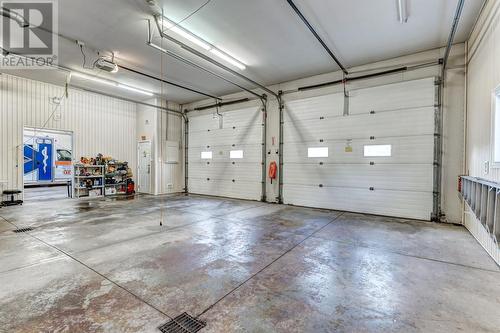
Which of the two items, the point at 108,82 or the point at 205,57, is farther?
the point at 108,82

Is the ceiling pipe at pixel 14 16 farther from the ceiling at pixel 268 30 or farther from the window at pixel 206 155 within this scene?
the window at pixel 206 155

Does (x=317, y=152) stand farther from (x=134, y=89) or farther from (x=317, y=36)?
(x=134, y=89)

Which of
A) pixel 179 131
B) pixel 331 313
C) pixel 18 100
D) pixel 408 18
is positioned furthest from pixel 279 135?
pixel 18 100

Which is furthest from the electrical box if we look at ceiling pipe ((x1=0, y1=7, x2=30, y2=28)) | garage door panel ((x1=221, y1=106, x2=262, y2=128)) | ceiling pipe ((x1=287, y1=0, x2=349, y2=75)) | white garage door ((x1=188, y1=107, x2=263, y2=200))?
ceiling pipe ((x1=287, y1=0, x2=349, y2=75))

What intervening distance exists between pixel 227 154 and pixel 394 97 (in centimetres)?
581

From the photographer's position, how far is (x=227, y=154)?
30.5 feet

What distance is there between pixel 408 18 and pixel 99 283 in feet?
21.2

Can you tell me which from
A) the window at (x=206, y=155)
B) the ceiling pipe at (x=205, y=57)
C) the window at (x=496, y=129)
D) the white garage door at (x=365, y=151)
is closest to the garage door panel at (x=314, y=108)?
the white garage door at (x=365, y=151)

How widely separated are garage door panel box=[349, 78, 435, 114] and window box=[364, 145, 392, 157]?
38.7 inches

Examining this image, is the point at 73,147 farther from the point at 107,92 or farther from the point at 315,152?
the point at 315,152

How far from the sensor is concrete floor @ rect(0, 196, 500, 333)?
1988mm

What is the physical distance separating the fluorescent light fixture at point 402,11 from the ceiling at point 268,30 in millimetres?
73

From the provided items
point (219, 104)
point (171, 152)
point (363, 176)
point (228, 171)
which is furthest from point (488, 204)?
point (171, 152)

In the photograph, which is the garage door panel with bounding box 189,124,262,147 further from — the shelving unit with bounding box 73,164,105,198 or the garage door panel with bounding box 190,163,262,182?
the shelving unit with bounding box 73,164,105,198
